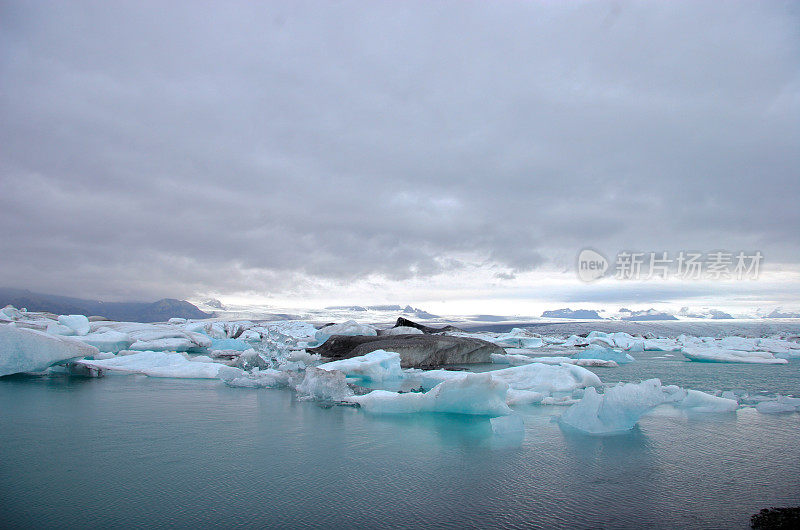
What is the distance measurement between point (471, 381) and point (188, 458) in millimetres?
2826

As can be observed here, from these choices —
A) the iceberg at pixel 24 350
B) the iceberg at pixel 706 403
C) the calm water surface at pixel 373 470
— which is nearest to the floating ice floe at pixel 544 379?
the iceberg at pixel 706 403

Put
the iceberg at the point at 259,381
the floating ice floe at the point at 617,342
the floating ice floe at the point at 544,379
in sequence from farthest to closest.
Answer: the floating ice floe at the point at 617,342 → the iceberg at the point at 259,381 → the floating ice floe at the point at 544,379

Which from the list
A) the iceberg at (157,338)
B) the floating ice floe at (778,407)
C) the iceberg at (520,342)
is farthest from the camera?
the iceberg at (520,342)

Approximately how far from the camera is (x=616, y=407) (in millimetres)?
4293

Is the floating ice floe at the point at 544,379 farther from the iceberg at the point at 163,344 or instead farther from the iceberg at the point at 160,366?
the iceberg at the point at 163,344

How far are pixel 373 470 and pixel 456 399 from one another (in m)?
2.29

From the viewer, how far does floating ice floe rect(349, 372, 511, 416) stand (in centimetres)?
500

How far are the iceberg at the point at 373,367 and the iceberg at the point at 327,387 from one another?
Answer: 8.28 feet

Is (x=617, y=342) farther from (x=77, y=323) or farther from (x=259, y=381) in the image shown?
(x=77, y=323)

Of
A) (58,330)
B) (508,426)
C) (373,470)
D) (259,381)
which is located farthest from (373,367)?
(58,330)

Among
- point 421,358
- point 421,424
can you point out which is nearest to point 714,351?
point 421,358

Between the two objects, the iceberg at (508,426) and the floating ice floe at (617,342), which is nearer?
the iceberg at (508,426)

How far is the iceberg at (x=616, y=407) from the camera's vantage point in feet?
13.7

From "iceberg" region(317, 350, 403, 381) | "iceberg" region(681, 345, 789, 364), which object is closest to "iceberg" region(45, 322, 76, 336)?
"iceberg" region(317, 350, 403, 381)
